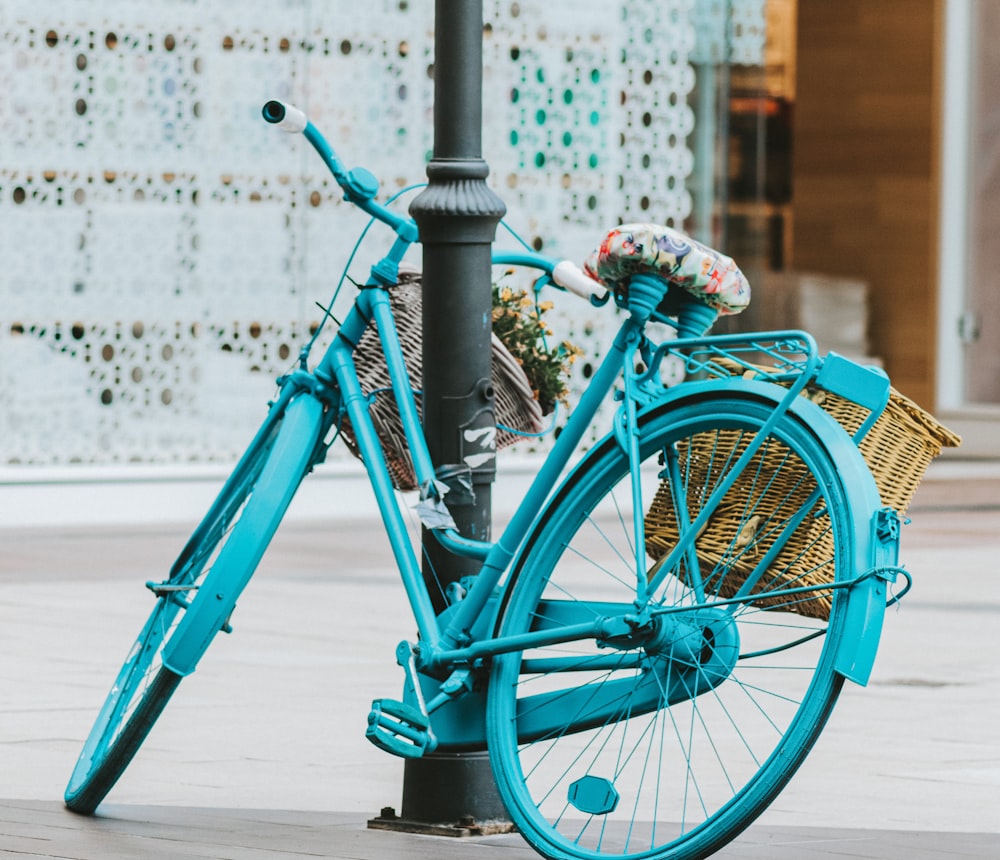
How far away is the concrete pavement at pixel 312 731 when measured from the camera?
14.4 feet

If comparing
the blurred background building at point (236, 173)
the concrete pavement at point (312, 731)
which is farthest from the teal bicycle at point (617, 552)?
the blurred background building at point (236, 173)

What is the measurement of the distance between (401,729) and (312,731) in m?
1.94

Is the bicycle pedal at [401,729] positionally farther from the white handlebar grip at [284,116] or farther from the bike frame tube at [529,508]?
the white handlebar grip at [284,116]

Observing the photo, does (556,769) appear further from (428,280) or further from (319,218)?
(319,218)

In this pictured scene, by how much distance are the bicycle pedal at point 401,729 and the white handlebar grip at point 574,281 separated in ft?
2.92

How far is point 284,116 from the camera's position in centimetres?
429

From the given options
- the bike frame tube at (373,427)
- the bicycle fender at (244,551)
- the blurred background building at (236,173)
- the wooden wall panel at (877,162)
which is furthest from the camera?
the wooden wall panel at (877,162)

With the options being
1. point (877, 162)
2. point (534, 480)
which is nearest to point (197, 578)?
point (534, 480)

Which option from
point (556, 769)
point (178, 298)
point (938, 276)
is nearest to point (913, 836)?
point (556, 769)

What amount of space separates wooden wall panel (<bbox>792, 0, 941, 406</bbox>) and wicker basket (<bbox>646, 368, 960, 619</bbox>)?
14.8 metres

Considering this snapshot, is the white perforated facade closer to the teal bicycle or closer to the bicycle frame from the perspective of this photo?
the teal bicycle

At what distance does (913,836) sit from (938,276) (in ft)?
46.4

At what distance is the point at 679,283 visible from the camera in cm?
387

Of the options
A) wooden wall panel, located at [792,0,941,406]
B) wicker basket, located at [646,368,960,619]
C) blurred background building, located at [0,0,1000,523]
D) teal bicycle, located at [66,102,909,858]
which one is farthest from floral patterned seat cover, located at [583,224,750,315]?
wooden wall panel, located at [792,0,941,406]
